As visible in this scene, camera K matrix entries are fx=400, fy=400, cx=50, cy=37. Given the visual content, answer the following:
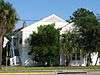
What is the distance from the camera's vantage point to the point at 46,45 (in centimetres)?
6538

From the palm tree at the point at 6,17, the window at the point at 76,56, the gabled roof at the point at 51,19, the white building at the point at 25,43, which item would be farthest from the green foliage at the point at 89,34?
the palm tree at the point at 6,17

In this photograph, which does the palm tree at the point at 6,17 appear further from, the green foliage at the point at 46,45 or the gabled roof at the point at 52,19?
the gabled roof at the point at 52,19

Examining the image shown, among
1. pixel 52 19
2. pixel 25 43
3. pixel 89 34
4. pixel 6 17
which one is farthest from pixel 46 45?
pixel 6 17

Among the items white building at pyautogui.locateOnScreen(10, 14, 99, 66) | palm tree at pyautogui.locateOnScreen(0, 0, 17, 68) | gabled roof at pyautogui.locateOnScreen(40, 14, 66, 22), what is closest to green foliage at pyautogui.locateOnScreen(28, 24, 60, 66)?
white building at pyautogui.locateOnScreen(10, 14, 99, 66)

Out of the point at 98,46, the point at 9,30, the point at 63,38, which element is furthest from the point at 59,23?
the point at 9,30

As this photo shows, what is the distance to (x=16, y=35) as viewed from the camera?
7544 cm

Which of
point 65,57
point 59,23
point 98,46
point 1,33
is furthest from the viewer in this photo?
point 59,23

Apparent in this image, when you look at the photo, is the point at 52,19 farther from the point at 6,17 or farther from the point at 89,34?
the point at 6,17

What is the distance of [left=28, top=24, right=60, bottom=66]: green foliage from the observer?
64.6 m

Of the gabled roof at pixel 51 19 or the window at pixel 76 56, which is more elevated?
the gabled roof at pixel 51 19

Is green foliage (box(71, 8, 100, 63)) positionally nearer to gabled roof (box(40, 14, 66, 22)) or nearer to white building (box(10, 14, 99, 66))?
white building (box(10, 14, 99, 66))

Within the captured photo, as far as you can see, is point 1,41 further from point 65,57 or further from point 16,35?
point 16,35

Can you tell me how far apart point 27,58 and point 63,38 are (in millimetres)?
8362

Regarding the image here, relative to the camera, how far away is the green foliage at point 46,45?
6462cm
